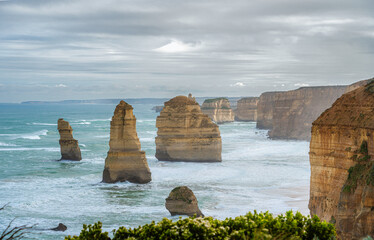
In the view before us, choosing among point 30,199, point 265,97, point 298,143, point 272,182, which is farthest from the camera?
point 265,97

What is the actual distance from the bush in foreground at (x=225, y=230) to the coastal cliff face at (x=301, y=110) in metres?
69.4

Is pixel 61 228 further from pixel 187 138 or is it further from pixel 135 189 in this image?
pixel 187 138

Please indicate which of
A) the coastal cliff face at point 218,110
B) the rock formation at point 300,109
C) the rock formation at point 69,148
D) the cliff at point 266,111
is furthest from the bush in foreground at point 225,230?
the coastal cliff face at point 218,110

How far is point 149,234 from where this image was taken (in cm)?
1287

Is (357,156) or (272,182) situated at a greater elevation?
(357,156)

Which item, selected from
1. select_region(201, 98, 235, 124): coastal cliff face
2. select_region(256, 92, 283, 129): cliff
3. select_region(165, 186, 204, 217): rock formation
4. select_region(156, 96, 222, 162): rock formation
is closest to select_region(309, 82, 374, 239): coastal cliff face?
select_region(165, 186, 204, 217): rock formation

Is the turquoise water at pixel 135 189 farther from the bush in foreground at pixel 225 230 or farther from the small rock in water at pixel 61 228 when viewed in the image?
the bush in foreground at pixel 225 230

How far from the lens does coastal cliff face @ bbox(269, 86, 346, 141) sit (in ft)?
271

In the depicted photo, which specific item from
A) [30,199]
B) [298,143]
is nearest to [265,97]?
[298,143]

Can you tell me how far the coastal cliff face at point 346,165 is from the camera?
1784 cm

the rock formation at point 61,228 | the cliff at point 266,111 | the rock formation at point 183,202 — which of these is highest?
the cliff at point 266,111

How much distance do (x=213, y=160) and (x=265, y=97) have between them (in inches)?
2299

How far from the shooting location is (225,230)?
12.4 metres

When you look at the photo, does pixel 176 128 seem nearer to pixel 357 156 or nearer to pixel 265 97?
pixel 357 156
